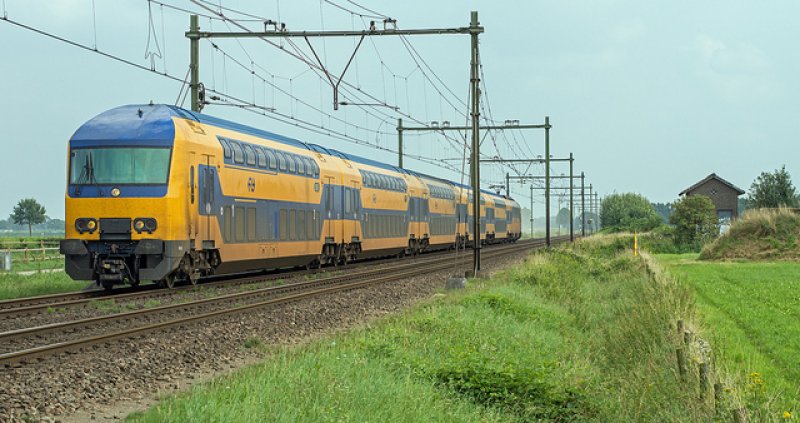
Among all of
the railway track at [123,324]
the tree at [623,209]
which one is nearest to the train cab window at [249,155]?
the railway track at [123,324]

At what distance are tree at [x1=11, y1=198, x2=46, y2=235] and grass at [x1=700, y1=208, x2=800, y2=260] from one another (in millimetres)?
126775

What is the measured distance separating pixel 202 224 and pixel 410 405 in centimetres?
1387

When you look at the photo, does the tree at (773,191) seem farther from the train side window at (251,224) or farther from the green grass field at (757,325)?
the train side window at (251,224)

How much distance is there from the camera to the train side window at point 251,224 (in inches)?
979

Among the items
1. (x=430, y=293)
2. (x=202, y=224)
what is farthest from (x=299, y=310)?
(x=430, y=293)

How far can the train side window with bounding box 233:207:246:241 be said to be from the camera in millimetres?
24047

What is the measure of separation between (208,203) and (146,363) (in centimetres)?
1095

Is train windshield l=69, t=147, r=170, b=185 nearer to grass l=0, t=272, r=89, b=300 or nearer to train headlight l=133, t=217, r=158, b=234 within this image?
train headlight l=133, t=217, r=158, b=234

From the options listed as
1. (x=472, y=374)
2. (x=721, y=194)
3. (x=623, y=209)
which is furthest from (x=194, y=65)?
(x=623, y=209)

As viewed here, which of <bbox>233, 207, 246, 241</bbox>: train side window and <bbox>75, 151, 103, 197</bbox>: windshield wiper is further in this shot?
<bbox>233, 207, 246, 241</bbox>: train side window

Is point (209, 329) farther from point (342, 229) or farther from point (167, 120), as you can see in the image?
point (342, 229)

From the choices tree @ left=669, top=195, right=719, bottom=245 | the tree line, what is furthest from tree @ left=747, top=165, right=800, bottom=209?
tree @ left=669, top=195, right=719, bottom=245

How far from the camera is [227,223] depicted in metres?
23.5

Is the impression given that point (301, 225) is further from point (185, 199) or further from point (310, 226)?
point (185, 199)
